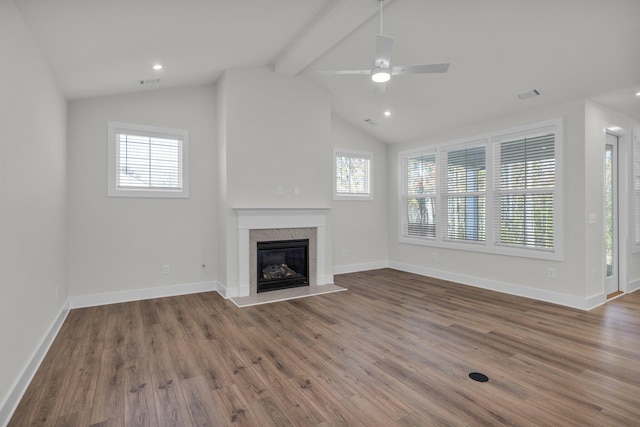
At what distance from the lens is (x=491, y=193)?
16.8 ft

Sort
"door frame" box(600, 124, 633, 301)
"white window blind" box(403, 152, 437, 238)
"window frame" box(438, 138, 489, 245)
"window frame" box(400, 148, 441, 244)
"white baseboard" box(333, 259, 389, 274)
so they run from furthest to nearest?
1. "white baseboard" box(333, 259, 389, 274)
2. "white window blind" box(403, 152, 437, 238)
3. "window frame" box(400, 148, 441, 244)
4. "window frame" box(438, 138, 489, 245)
5. "door frame" box(600, 124, 633, 301)

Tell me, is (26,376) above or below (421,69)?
below

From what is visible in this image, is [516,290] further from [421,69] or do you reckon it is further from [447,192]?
[421,69]

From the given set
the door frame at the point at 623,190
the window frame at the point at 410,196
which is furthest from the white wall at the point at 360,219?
the door frame at the point at 623,190

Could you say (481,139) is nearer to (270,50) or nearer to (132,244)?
(270,50)

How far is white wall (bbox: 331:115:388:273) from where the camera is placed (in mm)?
6438

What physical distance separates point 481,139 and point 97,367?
18.4ft

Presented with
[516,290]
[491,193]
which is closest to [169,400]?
[516,290]

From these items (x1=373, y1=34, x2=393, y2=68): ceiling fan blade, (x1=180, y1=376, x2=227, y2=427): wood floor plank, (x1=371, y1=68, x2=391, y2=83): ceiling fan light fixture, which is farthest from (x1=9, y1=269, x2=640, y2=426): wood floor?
(x1=373, y1=34, x2=393, y2=68): ceiling fan blade

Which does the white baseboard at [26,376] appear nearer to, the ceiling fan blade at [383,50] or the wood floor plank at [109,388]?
the wood floor plank at [109,388]

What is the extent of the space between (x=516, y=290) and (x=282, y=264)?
139 inches

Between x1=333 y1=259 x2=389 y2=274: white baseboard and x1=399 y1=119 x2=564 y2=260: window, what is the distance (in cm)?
77

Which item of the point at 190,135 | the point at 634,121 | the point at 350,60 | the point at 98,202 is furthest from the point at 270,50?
the point at 634,121

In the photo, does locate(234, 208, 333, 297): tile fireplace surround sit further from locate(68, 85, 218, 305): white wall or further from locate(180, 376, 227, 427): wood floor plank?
locate(180, 376, 227, 427): wood floor plank
